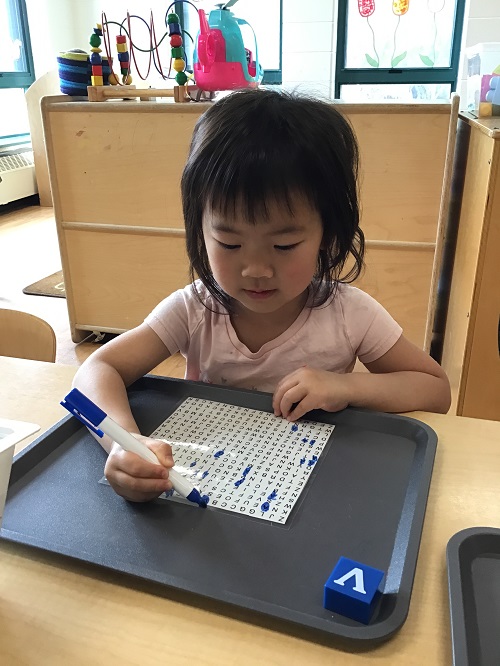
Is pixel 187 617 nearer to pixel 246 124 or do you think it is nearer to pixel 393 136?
pixel 246 124

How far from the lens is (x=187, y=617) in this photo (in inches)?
15.9

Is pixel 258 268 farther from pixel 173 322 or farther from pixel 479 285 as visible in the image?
pixel 479 285

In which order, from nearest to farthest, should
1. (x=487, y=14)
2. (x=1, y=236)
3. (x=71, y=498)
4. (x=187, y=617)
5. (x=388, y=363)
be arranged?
(x=187, y=617)
(x=71, y=498)
(x=388, y=363)
(x=487, y=14)
(x=1, y=236)

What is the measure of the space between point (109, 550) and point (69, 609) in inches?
2.0

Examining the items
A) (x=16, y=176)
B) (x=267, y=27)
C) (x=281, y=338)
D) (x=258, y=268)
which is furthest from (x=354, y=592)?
(x=16, y=176)

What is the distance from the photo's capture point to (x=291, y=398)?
0.64 m

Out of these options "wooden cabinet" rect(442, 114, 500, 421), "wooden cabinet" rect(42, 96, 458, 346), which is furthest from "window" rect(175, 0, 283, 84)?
"wooden cabinet" rect(442, 114, 500, 421)

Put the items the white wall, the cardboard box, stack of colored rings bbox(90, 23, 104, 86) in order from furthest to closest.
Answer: the white wall < stack of colored rings bbox(90, 23, 104, 86) < the cardboard box

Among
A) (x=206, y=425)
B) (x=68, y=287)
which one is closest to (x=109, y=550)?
(x=206, y=425)

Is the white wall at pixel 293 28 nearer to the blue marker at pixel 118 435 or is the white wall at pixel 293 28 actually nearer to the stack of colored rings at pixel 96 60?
the stack of colored rings at pixel 96 60

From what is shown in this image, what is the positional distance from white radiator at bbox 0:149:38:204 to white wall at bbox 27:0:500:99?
0.72 meters

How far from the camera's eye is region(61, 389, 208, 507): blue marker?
46cm

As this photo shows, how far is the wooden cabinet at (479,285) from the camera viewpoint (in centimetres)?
129

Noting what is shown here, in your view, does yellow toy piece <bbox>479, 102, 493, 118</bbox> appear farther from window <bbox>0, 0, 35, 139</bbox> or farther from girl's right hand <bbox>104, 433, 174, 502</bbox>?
window <bbox>0, 0, 35, 139</bbox>
